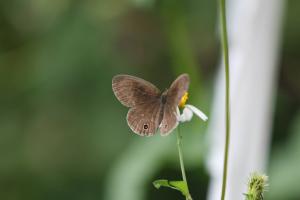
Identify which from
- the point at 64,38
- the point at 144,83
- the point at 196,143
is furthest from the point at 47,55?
the point at 144,83

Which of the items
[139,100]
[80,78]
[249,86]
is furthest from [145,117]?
[80,78]

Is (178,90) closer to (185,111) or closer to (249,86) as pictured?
(185,111)

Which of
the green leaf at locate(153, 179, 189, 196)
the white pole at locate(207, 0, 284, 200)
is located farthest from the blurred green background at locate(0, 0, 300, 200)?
the green leaf at locate(153, 179, 189, 196)

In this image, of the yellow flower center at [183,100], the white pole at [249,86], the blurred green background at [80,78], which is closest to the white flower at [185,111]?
the yellow flower center at [183,100]

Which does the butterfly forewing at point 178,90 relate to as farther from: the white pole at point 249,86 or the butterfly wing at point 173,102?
the white pole at point 249,86

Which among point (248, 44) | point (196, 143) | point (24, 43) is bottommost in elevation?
point (196, 143)

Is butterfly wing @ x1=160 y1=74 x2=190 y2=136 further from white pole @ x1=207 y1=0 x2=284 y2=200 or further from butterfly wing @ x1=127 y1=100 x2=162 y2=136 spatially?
white pole @ x1=207 y1=0 x2=284 y2=200

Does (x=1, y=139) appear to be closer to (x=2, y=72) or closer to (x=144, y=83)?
(x=2, y=72)

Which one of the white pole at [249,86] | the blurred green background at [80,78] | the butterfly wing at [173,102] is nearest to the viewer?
the butterfly wing at [173,102]
